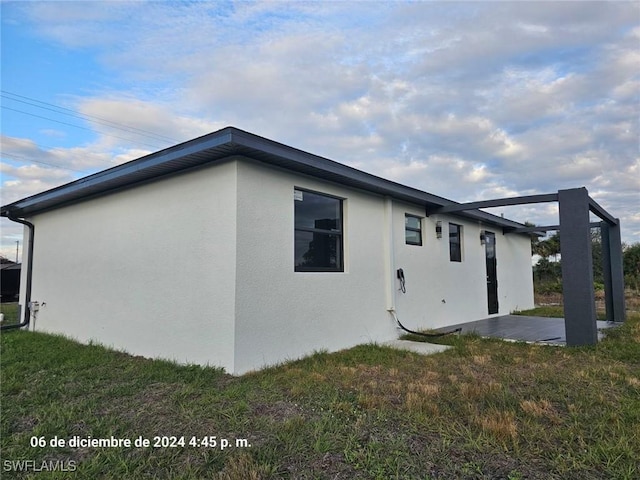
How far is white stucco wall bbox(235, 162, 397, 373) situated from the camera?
455cm

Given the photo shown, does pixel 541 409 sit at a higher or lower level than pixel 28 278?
lower

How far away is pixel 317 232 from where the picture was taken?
18.8 ft

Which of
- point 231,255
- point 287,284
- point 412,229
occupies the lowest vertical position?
point 287,284

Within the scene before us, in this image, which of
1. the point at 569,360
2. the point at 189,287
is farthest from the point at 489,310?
the point at 189,287

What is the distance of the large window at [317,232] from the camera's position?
5.42m

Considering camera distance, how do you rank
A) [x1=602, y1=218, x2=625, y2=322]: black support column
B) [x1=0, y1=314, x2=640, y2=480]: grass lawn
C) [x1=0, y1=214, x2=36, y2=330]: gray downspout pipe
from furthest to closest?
[x1=602, y1=218, x2=625, y2=322]: black support column < [x1=0, y1=214, x2=36, y2=330]: gray downspout pipe < [x1=0, y1=314, x2=640, y2=480]: grass lawn

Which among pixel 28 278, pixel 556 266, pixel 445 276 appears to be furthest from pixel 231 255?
pixel 556 266

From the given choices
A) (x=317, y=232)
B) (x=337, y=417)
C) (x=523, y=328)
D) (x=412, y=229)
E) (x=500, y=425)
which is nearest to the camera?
(x=500, y=425)

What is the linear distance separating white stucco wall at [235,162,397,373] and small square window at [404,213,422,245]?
1.36 meters

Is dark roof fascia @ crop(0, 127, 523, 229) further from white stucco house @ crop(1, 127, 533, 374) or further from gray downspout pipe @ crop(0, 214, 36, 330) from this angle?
gray downspout pipe @ crop(0, 214, 36, 330)

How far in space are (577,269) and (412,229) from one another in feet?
9.80

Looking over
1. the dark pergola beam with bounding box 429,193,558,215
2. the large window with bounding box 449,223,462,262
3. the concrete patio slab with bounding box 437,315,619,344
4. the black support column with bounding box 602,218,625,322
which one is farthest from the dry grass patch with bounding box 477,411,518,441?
the black support column with bounding box 602,218,625,322

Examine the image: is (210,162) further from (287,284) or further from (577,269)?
(577,269)

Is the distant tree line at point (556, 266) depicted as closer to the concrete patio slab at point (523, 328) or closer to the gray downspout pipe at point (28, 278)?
the concrete patio slab at point (523, 328)
